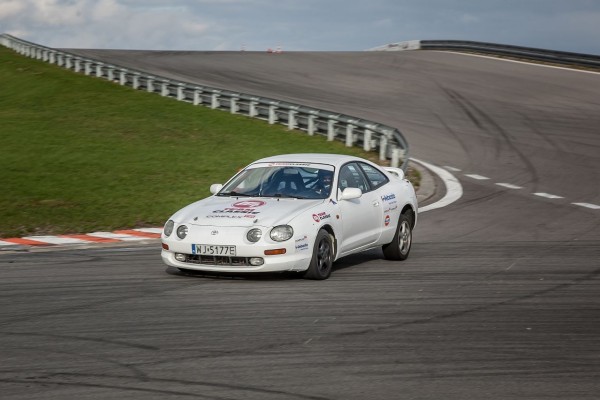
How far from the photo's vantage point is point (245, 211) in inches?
461

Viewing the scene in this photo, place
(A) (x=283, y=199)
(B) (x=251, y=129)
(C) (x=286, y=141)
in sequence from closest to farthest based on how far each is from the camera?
(A) (x=283, y=199) < (C) (x=286, y=141) < (B) (x=251, y=129)

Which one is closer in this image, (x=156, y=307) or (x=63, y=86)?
(x=156, y=307)

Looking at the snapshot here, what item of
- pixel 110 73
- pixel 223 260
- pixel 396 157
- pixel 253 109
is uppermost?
pixel 110 73

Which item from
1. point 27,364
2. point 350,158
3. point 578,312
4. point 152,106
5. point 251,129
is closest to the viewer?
point 27,364

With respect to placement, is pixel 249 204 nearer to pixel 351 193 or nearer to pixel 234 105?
pixel 351 193

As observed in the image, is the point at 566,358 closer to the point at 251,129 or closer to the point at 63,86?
the point at 251,129

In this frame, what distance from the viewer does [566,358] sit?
7.90 m

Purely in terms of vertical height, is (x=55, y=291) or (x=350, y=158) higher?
(x=350, y=158)

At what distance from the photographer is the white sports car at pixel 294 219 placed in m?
11.3

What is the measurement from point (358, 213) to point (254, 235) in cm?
171

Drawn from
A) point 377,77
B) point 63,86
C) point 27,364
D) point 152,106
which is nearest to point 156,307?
point 27,364

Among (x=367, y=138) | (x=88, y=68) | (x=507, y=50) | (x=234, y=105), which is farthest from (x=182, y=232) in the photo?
(x=507, y=50)

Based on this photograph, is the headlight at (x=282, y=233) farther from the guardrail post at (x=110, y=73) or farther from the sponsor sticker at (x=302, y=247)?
the guardrail post at (x=110, y=73)

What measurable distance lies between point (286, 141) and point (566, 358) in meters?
19.8
